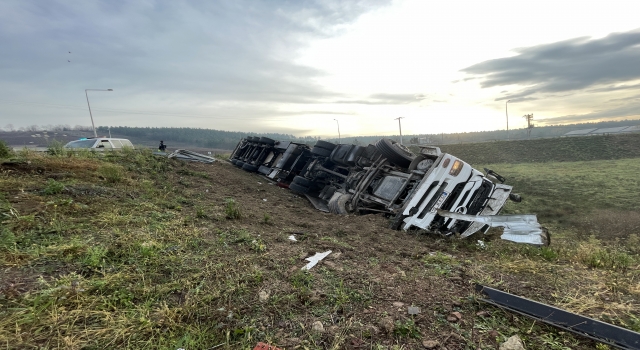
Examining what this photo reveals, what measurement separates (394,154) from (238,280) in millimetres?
5056

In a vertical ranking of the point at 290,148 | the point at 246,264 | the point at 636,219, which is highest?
the point at 290,148

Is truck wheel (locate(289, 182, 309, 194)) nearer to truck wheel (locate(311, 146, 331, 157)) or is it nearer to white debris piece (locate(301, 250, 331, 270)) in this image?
truck wheel (locate(311, 146, 331, 157))

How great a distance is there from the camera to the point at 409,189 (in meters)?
6.31

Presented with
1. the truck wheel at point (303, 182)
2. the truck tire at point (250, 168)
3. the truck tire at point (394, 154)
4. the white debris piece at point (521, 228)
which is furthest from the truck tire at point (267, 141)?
the white debris piece at point (521, 228)

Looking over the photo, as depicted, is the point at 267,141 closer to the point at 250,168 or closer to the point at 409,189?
the point at 250,168

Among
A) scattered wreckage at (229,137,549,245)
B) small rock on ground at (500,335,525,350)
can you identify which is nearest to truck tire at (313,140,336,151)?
scattered wreckage at (229,137,549,245)

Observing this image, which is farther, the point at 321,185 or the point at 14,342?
the point at 321,185

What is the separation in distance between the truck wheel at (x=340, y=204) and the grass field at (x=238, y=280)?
1660 millimetres

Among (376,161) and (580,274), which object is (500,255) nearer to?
(580,274)

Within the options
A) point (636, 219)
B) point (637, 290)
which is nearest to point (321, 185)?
point (637, 290)

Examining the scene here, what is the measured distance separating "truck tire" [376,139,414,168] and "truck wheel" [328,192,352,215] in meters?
1.25

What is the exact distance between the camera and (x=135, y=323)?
193cm

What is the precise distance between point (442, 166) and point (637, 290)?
3.23 m

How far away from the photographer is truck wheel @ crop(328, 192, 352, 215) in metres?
6.59
